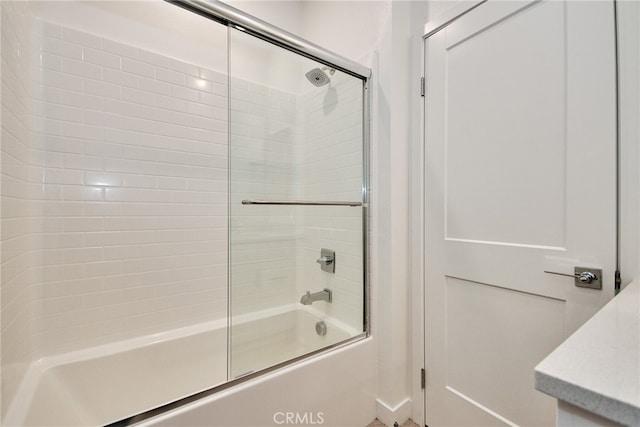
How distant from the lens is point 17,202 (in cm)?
113

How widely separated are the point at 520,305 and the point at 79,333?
78.5 inches

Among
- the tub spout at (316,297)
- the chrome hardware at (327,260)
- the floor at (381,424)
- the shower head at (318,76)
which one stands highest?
the shower head at (318,76)

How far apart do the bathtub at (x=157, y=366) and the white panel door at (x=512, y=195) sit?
24.1 inches

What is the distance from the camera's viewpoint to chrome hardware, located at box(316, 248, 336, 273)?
171 cm

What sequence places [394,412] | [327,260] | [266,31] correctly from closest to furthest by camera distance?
[266,31] → [394,412] → [327,260]

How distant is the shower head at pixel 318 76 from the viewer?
153cm

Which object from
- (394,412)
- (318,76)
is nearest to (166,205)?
(318,76)

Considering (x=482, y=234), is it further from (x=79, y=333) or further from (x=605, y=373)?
(x=79, y=333)

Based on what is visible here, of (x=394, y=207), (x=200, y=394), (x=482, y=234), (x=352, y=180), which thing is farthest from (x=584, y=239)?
(x=200, y=394)

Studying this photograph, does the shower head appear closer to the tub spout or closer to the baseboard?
the tub spout

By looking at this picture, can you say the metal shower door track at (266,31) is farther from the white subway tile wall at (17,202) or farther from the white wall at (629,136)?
the white wall at (629,136)

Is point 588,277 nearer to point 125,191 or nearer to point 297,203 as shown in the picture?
point 297,203

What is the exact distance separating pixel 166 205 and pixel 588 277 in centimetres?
191

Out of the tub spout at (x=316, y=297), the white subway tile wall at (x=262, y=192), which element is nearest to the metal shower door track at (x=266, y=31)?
the white subway tile wall at (x=262, y=192)
